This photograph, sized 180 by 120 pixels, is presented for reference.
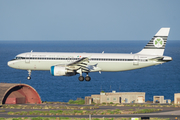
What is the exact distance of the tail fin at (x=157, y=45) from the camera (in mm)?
72312

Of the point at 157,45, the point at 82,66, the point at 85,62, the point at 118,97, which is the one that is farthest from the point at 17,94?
the point at 157,45

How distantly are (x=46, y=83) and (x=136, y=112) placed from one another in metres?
81.2

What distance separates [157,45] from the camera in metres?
72.9

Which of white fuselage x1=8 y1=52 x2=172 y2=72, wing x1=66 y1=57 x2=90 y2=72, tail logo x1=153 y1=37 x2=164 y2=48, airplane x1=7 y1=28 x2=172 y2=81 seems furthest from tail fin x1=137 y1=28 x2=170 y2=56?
wing x1=66 y1=57 x2=90 y2=72

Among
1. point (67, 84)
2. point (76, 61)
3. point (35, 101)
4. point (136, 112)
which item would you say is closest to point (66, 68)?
point (76, 61)

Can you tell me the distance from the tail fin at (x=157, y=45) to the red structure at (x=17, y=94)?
2667 cm

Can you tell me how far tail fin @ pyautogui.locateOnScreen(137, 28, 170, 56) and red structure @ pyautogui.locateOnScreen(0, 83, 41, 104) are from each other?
2667 centimetres

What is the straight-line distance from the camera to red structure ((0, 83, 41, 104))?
78137mm

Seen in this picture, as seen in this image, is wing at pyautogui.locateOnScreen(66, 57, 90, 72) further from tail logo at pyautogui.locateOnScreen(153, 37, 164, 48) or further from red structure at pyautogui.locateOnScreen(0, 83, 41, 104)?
red structure at pyautogui.locateOnScreen(0, 83, 41, 104)

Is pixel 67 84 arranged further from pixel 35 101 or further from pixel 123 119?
pixel 123 119

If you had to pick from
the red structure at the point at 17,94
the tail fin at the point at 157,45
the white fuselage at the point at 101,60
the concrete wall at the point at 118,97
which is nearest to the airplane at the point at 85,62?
the white fuselage at the point at 101,60

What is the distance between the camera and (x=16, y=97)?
3179 inches

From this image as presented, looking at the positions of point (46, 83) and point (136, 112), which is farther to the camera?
point (46, 83)

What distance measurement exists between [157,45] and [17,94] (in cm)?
3234
